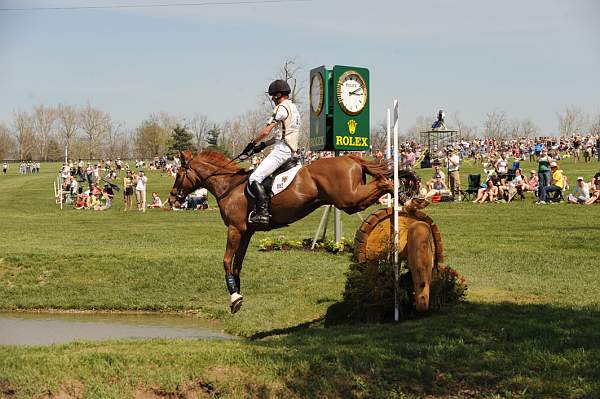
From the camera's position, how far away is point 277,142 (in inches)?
462

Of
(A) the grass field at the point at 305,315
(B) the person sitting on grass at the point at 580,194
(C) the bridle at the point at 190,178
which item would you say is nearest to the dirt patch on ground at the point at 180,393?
(A) the grass field at the point at 305,315

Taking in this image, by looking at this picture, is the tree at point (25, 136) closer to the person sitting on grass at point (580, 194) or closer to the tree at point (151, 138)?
the tree at point (151, 138)

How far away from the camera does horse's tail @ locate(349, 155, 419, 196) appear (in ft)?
36.9

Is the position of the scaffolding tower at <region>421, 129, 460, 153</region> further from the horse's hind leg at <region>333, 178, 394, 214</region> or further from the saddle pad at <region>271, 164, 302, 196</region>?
the horse's hind leg at <region>333, 178, 394, 214</region>

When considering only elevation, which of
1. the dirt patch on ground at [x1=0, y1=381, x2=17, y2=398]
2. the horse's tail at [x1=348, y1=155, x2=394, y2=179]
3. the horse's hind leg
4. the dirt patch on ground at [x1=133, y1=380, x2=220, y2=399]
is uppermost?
the horse's tail at [x1=348, y1=155, x2=394, y2=179]

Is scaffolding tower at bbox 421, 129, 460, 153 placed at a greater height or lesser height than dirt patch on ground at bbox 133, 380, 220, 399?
greater

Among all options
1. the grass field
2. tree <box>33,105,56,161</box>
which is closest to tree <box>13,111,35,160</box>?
tree <box>33,105,56,161</box>

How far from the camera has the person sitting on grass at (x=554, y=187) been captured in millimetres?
31000

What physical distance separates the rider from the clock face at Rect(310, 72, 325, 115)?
6.93 metres

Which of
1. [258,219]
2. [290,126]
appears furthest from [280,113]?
[258,219]

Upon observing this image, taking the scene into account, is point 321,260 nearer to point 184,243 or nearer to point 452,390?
point 184,243

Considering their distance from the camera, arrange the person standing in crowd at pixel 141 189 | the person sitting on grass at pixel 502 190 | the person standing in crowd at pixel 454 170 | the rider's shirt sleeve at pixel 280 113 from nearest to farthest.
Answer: the rider's shirt sleeve at pixel 280 113, the person sitting on grass at pixel 502 190, the person standing in crowd at pixel 454 170, the person standing in crowd at pixel 141 189

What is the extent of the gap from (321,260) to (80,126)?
11710cm

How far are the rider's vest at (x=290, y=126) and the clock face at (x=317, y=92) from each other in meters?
7.01
